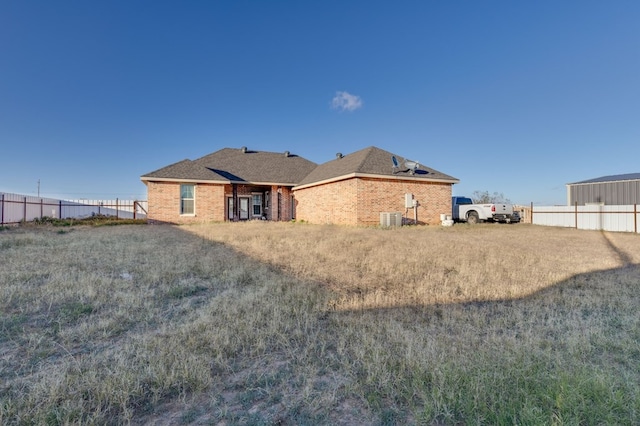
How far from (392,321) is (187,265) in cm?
488

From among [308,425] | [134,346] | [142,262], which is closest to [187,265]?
[142,262]

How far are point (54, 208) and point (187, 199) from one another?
11378 mm

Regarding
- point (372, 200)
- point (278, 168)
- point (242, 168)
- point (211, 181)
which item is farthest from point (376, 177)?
point (242, 168)

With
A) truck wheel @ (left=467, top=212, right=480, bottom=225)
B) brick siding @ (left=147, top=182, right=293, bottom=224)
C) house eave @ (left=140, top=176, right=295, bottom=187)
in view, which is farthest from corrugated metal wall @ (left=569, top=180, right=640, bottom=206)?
brick siding @ (left=147, top=182, right=293, bottom=224)

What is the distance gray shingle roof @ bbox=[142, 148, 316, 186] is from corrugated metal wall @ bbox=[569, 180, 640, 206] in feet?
79.0

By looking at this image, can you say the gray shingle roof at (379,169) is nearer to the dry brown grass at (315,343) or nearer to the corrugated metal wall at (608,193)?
the dry brown grass at (315,343)

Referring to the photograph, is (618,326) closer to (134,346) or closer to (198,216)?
(134,346)

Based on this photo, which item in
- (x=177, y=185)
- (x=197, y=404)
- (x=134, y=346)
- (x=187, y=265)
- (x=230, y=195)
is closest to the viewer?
(x=197, y=404)

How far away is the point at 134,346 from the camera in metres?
3.03

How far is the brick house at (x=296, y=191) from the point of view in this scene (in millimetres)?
16516

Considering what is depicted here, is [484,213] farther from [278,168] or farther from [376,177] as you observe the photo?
[278,168]

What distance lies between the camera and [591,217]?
1705 centimetres

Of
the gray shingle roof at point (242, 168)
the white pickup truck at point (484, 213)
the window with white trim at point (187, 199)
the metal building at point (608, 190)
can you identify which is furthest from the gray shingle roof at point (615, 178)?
the window with white trim at point (187, 199)

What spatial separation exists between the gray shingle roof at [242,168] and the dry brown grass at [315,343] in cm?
1227
